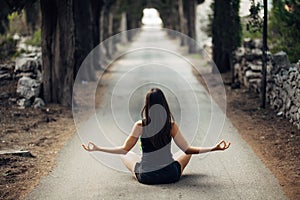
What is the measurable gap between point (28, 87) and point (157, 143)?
8.65 meters

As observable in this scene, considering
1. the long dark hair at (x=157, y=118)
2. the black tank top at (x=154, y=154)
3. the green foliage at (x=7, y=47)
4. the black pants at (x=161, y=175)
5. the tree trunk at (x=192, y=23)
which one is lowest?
the tree trunk at (x=192, y=23)

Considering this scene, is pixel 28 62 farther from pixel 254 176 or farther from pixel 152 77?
pixel 254 176

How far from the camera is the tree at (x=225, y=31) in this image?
21.1m

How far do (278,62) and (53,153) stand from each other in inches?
269

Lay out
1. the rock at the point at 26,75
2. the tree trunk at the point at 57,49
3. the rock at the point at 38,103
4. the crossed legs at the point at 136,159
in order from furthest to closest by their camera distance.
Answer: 1. the rock at the point at 26,75
2. the tree trunk at the point at 57,49
3. the rock at the point at 38,103
4. the crossed legs at the point at 136,159

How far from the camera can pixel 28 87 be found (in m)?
15.4

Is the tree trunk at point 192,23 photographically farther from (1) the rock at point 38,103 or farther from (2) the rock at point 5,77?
(1) the rock at point 38,103

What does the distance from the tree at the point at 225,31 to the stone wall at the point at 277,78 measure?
0.69m

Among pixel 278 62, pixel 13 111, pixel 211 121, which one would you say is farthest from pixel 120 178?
pixel 278 62

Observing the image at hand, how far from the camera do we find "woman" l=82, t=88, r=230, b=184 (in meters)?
7.30

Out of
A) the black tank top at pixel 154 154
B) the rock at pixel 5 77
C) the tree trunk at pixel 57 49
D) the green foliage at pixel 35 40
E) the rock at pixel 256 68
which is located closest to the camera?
the black tank top at pixel 154 154

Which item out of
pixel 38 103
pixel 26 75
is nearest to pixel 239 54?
pixel 26 75

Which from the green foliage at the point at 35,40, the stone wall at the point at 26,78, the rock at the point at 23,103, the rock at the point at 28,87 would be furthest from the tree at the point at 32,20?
the rock at the point at 23,103

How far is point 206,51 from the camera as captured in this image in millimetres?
31953
